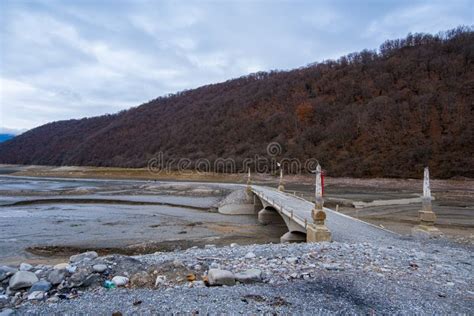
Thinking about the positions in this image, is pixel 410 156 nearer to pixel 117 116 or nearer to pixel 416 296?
pixel 416 296

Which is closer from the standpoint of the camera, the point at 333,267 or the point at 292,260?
the point at 333,267

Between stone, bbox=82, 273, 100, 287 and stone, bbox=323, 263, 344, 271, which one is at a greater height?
stone, bbox=82, 273, 100, 287

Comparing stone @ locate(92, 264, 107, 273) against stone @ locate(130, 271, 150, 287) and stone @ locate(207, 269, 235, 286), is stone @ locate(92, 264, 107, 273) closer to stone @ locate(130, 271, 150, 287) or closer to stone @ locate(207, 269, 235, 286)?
stone @ locate(130, 271, 150, 287)

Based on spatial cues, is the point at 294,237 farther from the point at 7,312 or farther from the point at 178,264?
the point at 7,312

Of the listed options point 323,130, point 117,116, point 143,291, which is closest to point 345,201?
point 143,291

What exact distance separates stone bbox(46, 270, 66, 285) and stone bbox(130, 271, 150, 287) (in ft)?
4.15

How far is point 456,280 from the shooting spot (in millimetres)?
7086

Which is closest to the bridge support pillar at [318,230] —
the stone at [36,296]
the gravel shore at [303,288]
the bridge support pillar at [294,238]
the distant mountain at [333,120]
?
the gravel shore at [303,288]

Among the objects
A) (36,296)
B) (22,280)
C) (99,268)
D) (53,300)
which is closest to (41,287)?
(36,296)

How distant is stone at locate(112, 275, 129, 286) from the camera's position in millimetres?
6422

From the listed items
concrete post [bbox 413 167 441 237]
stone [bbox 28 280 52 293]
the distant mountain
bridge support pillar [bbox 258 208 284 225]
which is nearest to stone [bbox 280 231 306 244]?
concrete post [bbox 413 167 441 237]

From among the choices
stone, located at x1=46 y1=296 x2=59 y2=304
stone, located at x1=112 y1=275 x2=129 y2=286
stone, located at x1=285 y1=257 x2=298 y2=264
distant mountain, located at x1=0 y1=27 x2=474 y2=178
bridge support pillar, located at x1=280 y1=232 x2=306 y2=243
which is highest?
distant mountain, located at x1=0 y1=27 x2=474 y2=178

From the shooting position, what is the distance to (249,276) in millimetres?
6730

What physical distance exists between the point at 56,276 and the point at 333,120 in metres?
93.8
